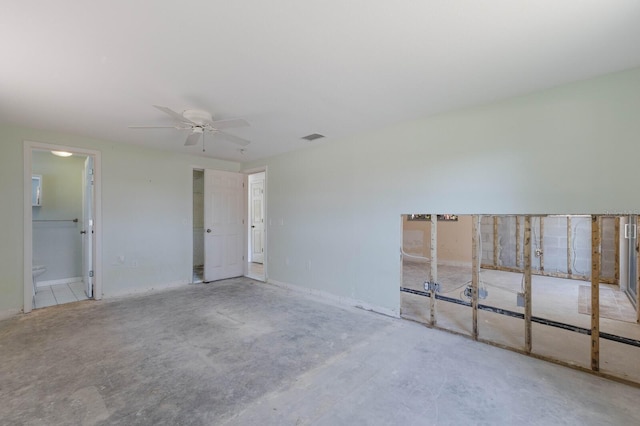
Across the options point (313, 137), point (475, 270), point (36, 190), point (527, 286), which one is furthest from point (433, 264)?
point (36, 190)

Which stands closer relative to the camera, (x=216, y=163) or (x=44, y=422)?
(x=44, y=422)

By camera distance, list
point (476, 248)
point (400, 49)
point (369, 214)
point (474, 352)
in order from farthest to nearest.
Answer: point (369, 214) < point (476, 248) < point (474, 352) < point (400, 49)

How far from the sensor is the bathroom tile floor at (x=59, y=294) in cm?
412

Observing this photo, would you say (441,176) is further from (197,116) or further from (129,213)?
(129,213)

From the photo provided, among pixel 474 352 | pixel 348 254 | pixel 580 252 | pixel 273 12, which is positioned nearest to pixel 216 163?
pixel 348 254

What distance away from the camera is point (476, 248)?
9.76ft

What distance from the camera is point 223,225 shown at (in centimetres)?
562

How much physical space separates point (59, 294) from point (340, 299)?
4.46 meters

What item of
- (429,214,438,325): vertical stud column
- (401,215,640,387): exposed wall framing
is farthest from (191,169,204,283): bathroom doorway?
(429,214,438,325): vertical stud column

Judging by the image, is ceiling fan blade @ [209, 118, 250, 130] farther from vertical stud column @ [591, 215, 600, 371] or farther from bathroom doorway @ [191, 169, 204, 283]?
bathroom doorway @ [191, 169, 204, 283]

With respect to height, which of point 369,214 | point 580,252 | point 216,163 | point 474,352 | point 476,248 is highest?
point 216,163

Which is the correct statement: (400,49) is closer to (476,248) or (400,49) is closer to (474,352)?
(476,248)

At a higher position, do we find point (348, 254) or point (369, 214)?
point (369, 214)

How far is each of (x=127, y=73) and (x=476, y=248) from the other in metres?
3.57
